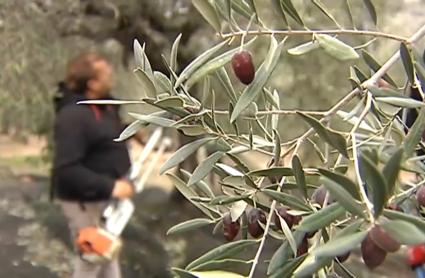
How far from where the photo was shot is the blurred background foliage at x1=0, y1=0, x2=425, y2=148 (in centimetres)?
560

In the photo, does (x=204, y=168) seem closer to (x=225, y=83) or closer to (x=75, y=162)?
(x=225, y=83)

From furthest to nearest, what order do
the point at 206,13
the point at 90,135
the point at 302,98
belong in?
the point at 302,98 < the point at 90,135 < the point at 206,13

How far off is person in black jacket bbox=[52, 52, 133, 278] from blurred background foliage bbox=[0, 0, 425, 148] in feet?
4.97

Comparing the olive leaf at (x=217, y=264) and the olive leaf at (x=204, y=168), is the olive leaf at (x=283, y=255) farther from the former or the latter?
the olive leaf at (x=204, y=168)

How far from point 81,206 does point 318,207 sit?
3.00 m

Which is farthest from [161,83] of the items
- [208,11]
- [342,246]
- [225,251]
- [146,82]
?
[342,246]

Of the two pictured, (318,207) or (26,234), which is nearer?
(318,207)

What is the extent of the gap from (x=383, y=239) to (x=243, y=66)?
0.32 m

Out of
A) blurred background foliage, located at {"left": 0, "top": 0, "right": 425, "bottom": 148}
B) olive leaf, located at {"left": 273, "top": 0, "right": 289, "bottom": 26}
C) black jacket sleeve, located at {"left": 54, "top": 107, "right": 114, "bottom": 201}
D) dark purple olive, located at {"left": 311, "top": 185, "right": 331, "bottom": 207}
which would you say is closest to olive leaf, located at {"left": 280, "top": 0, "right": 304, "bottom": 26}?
olive leaf, located at {"left": 273, "top": 0, "right": 289, "bottom": 26}

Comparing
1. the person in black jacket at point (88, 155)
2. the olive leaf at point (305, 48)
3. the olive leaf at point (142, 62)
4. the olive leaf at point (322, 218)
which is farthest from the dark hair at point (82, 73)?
the olive leaf at point (322, 218)

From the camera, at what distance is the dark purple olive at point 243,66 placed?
916 millimetres

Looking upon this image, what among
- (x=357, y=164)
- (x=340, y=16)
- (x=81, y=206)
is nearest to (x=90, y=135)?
(x=81, y=206)

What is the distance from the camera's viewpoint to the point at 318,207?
2.93ft

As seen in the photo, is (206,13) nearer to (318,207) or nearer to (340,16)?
(318,207)
